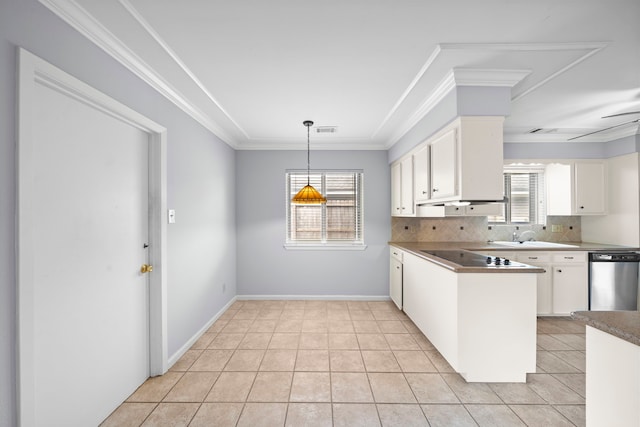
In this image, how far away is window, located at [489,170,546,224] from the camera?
4730mm

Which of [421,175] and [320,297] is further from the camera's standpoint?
[320,297]

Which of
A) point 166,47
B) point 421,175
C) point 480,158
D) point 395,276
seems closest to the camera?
point 166,47

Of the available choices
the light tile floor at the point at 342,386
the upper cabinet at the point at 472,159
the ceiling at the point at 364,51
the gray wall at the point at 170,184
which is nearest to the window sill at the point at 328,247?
the gray wall at the point at 170,184

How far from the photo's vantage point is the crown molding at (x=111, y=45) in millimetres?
1567

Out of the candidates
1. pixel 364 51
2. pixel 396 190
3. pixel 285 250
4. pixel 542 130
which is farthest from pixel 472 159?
pixel 285 250

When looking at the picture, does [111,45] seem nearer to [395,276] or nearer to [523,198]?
[395,276]

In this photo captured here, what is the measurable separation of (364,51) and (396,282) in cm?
330

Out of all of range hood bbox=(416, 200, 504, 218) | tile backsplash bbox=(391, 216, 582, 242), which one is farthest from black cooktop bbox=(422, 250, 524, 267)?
tile backsplash bbox=(391, 216, 582, 242)

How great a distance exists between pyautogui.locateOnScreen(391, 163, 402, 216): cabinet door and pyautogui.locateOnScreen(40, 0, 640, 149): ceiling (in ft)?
3.89

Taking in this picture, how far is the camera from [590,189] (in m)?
4.25

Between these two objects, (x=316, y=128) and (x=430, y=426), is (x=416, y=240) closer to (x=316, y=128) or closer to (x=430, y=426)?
(x=316, y=128)

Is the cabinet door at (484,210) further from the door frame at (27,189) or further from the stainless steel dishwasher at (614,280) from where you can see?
the door frame at (27,189)

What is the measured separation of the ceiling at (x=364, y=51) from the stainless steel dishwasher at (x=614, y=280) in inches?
74.7

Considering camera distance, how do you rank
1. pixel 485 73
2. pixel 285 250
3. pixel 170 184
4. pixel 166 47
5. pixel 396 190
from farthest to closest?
pixel 285 250 < pixel 396 190 < pixel 170 184 < pixel 485 73 < pixel 166 47
